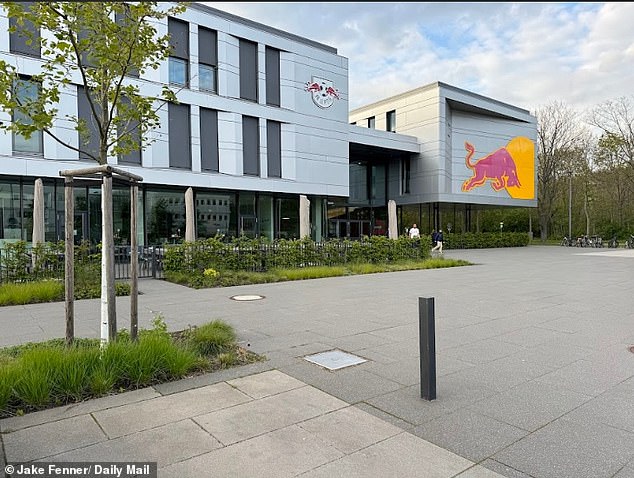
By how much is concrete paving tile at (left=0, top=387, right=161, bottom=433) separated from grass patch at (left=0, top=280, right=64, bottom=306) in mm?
7191

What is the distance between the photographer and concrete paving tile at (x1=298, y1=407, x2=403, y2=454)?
3.47 m

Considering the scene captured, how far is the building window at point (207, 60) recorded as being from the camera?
2422cm

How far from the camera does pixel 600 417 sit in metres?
3.91

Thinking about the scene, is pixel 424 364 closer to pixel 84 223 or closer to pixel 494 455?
pixel 494 455

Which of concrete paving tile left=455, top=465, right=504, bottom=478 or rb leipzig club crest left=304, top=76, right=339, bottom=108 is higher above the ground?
rb leipzig club crest left=304, top=76, right=339, bottom=108

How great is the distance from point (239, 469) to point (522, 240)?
43.9 meters

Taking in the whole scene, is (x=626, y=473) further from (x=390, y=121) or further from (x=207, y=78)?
(x=390, y=121)

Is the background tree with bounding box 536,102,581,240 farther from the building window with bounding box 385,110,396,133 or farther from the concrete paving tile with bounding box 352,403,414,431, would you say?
the concrete paving tile with bounding box 352,403,414,431

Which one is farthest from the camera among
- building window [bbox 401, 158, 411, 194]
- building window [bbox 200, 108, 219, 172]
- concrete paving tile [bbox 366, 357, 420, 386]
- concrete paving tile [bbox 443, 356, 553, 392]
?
building window [bbox 401, 158, 411, 194]

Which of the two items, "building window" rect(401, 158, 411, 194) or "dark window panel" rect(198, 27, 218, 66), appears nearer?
"dark window panel" rect(198, 27, 218, 66)

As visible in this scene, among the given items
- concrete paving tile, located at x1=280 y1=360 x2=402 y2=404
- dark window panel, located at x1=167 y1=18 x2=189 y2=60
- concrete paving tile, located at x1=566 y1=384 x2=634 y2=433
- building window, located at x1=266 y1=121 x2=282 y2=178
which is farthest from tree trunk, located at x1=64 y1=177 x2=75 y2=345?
building window, located at x1=266 y1=121 x2=282 y2=178

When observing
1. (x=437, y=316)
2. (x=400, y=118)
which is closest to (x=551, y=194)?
(x=400, y=118)

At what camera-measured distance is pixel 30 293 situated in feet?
33.5

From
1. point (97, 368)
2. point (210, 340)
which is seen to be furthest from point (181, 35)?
point (97, 368)
